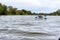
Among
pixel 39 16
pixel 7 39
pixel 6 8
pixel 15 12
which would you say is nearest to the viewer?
pixel 7 39

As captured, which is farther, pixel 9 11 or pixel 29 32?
pixel 9 11

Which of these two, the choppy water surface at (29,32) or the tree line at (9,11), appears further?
the tree line at (9,11)

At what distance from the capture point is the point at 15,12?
496 ft

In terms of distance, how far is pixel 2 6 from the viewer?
5748 inches

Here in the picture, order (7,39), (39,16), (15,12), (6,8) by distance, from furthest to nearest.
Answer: (15,12) < (6,8) < (39,16) < (7,39)

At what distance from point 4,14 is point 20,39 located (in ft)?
402

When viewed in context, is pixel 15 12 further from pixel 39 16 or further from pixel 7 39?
pixel 7 39

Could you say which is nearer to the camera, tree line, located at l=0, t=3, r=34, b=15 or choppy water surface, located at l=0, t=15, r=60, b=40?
choppy water surface, located at l=0, t=15, r=60, b=40

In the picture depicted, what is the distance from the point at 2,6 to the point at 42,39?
123 m

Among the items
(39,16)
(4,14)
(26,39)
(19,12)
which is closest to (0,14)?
(4,14)

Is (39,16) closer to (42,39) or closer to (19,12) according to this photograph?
(42,39)

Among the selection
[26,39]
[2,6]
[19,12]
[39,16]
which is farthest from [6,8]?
[26,39]

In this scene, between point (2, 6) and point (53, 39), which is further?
point (2, 6)

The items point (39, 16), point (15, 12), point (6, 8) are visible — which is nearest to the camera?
point (39, 16)
